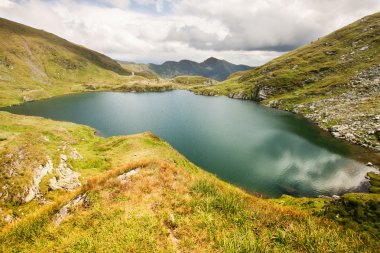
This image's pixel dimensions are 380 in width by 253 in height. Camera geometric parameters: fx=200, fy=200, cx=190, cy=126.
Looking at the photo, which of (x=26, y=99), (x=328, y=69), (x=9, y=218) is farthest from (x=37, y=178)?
(x=328, y=69)

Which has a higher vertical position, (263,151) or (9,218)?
(9,218)

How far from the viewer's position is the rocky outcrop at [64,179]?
29.0m

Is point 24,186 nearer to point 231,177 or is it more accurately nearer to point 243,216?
point 243,216

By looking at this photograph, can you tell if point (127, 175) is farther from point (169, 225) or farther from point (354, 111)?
point (354, 111)

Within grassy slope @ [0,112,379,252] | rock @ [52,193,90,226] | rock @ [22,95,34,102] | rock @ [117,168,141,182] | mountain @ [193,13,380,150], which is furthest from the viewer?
rock @ [22,95,34,102]

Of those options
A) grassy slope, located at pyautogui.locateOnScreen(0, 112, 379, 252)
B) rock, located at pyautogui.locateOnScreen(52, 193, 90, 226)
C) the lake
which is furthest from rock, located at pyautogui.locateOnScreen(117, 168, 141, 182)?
the lake

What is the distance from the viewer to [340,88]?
4970 inches

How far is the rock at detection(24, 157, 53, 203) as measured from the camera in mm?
25075

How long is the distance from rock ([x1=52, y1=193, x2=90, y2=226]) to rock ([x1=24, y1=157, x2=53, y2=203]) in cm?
1432

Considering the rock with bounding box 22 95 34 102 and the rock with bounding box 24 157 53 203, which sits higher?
the rock with bounding box 24 157 53 203

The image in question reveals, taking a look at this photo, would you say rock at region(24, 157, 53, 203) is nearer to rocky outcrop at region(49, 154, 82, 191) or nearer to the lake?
rocky outcrop at region(49, 154, 82, 191)

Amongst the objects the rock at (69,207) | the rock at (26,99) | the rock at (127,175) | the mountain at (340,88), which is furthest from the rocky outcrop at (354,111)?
the rock at (26,99)

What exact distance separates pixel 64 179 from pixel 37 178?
4009 millimetres

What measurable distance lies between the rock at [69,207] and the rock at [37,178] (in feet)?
47.0
